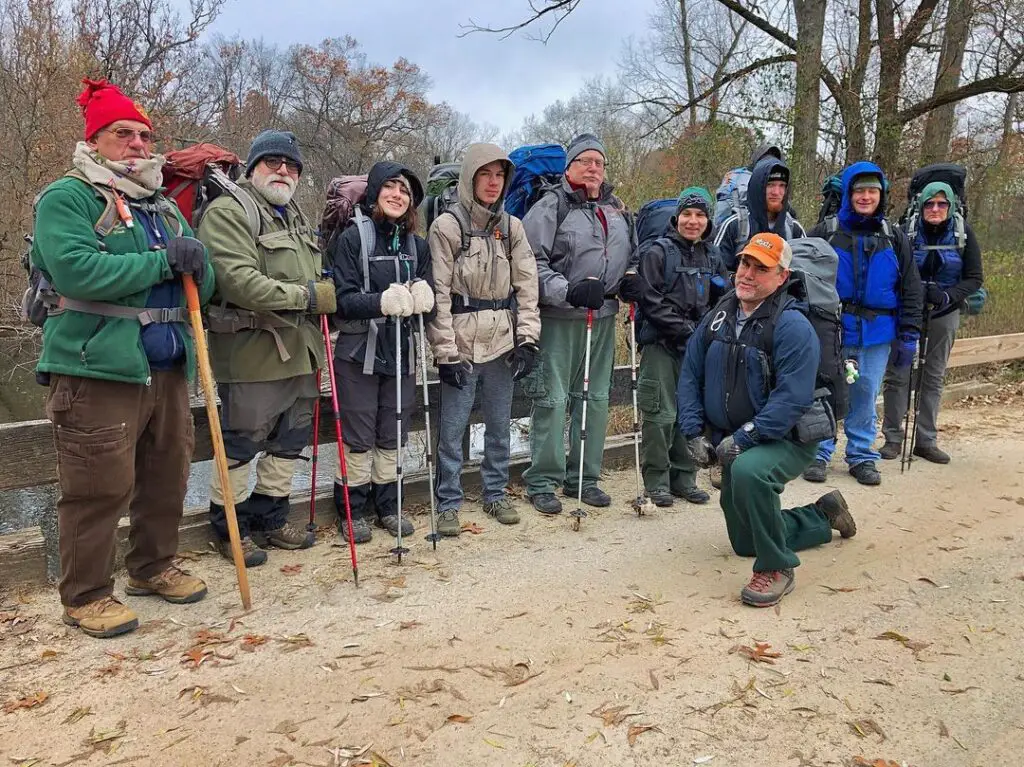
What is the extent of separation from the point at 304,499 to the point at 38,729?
2.09 meters

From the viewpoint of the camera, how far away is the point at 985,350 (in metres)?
8.77

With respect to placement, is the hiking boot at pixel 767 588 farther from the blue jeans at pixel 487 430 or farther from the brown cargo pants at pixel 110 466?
the brown cargo pants at pixel 110 466

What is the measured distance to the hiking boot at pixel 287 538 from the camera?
4.50 metres

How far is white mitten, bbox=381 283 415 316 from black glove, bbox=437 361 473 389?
0.52 metres

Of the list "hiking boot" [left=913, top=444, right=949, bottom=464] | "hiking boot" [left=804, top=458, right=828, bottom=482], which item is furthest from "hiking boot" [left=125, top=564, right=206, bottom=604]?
"hiking boot" [left=913, top=444, right=949, bottom=464]

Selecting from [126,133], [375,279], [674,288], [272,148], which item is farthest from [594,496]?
[126,133]

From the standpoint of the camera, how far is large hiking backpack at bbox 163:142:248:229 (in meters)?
4.09

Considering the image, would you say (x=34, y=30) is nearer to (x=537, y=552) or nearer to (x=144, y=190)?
(x=144, y=190)

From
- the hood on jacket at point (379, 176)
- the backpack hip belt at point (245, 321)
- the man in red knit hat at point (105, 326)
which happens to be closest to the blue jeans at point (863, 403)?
the hood on jacket at point (379, 176)

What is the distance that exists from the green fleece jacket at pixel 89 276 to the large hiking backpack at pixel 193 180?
2.38ft

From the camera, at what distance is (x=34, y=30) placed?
10.2 m

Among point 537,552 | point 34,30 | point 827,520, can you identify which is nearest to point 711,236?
point 827,520

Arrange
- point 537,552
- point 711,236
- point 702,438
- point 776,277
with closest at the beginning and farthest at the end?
point 776,277, point 702,438, point 537,552, point 711,236

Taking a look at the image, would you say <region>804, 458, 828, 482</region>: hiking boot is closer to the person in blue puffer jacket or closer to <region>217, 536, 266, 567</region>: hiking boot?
the person in blue puffer jacket
